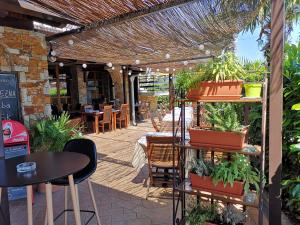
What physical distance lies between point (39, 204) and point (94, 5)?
2.48 m

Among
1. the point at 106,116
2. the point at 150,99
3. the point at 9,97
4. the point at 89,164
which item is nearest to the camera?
the point at 89,164

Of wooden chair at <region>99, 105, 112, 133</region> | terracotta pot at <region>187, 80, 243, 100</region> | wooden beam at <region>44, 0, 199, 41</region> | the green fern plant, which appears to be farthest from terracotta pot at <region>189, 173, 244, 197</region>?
wooden chair at <region>99, 105, 112, 133</region>

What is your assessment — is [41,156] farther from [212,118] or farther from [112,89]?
[112,89]

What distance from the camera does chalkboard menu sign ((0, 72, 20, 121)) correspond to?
138 inches

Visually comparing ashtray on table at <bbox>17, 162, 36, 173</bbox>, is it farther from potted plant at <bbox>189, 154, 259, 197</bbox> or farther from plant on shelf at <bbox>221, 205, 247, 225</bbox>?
plant on shelf at <bbox>221, 205, 247, 225</bbox>

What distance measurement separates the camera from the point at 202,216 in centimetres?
215

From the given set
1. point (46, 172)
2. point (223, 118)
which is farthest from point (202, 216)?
point (46, 172)

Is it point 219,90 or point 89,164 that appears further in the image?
point 89,164

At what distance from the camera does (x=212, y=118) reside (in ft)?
6.64

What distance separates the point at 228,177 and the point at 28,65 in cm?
337

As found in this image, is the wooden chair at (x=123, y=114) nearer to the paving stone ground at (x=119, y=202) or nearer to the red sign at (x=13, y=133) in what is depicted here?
the paving stone ground at (x=119, y=202)

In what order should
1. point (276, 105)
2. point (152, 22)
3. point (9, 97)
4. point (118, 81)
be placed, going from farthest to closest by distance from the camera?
point (118, 81) → point (9, 97) → point (152, 22) → point (276, 105)

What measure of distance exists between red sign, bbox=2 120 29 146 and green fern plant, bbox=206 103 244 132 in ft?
8.07

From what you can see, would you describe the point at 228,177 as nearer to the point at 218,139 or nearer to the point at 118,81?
the point at 218,139
